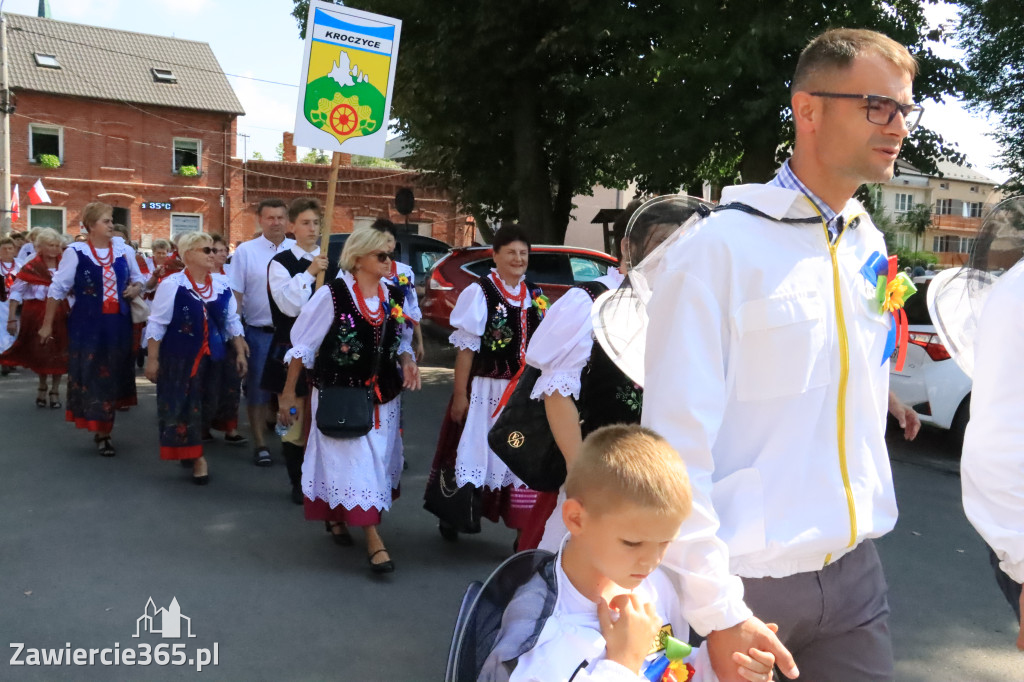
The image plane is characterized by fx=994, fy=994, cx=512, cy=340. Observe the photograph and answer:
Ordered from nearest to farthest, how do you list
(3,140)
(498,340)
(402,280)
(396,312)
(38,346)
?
(396,312) < (498,340) < (402,280) < (38,346) < (3,140)

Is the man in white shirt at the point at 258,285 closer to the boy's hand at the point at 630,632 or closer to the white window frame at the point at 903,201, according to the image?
the boy's hand at the point at 630,632

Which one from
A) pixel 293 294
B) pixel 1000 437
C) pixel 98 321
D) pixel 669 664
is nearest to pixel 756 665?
pixel 669 664

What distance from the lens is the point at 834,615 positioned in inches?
85.0

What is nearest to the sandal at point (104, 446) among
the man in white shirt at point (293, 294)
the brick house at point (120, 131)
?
the man in white shirt at point (293, 294)

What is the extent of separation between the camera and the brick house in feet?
132

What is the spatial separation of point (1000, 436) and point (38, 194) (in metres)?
36.5

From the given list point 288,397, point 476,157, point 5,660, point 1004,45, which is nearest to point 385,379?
point 288,397

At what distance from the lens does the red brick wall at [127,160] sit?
40.0 meters

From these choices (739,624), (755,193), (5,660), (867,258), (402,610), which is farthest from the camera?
(402,610)

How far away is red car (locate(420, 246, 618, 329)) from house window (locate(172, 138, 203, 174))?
102 feet

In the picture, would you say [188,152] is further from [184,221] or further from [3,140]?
A: [3,140]

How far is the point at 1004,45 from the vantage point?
13.9 metres

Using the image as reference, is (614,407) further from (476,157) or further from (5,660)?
(476,157)

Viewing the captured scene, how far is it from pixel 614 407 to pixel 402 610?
2.20 metres
